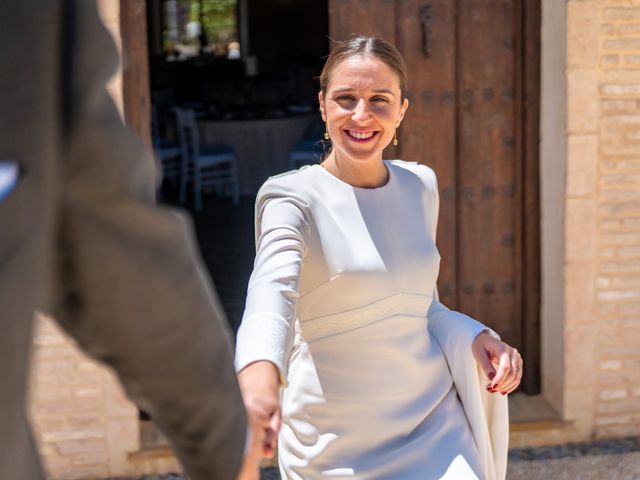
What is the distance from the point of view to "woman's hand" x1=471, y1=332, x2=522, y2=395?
2.49 metres

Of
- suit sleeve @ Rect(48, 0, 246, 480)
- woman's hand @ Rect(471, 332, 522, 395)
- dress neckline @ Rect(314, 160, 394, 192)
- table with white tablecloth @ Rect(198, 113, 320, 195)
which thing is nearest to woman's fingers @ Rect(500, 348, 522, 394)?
woman's hand @ Rect(471, 332, 522, 395)

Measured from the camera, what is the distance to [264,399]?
1727 millimetres

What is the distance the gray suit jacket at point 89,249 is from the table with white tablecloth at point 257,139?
11134 mm

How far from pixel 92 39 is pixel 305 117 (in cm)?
1146

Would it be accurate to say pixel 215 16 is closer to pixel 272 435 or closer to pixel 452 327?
pixel 452 327

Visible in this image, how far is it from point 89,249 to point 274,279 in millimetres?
1476

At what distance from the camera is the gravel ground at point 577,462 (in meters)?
5.05

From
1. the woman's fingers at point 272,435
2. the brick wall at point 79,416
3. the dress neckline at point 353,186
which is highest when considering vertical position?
the dress neckline at point 353,186

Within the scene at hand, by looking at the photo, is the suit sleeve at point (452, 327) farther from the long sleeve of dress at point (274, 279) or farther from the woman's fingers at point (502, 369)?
the long sleeve of dress at point (274, 279)

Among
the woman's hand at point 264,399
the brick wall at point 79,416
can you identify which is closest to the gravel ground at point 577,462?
the brick wall at point 79,416

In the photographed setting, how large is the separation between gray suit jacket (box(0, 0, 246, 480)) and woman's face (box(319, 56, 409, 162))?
6.23ft

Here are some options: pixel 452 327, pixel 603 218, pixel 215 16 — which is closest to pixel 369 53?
pixel 452 327

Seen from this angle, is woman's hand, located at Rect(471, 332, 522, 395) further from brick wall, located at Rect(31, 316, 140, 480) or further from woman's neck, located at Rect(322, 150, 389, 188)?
brick wall, located at Rect(31, 316, 140, 480)

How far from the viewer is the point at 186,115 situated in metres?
11.4
